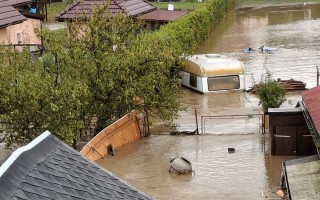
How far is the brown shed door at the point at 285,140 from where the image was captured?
23.5m

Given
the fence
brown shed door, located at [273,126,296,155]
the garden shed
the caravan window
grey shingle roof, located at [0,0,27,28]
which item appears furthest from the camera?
the caravan window

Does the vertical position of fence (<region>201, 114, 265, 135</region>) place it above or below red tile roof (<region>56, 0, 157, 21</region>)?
below

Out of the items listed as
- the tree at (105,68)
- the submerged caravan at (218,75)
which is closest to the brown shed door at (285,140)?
the tree at (105,68)

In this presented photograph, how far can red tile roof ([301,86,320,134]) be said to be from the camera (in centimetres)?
1978

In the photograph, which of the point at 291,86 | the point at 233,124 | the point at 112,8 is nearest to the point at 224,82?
the point at 291,86

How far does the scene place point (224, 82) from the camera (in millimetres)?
35469

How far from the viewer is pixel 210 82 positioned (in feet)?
116

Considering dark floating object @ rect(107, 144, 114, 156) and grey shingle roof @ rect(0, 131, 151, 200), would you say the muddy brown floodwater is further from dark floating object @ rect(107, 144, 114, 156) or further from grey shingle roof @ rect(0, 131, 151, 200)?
grey shingle roof @ rect(0, 131, 151, 200)

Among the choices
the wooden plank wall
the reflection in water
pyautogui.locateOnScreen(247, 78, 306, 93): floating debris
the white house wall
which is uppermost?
the white house wall

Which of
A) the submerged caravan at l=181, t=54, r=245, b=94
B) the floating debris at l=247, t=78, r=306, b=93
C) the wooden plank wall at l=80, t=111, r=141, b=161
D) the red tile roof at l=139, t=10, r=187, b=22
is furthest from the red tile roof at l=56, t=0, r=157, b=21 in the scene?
the wooden plank wall at l=80, t=111, r=141, b=161

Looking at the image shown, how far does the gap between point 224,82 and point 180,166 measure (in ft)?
46.7

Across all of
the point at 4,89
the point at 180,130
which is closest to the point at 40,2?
the point at 180,130

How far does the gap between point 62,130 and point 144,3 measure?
24956 millimetres

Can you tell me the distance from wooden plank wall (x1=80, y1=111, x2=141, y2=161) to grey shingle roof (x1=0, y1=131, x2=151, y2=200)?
1277 centimetres
